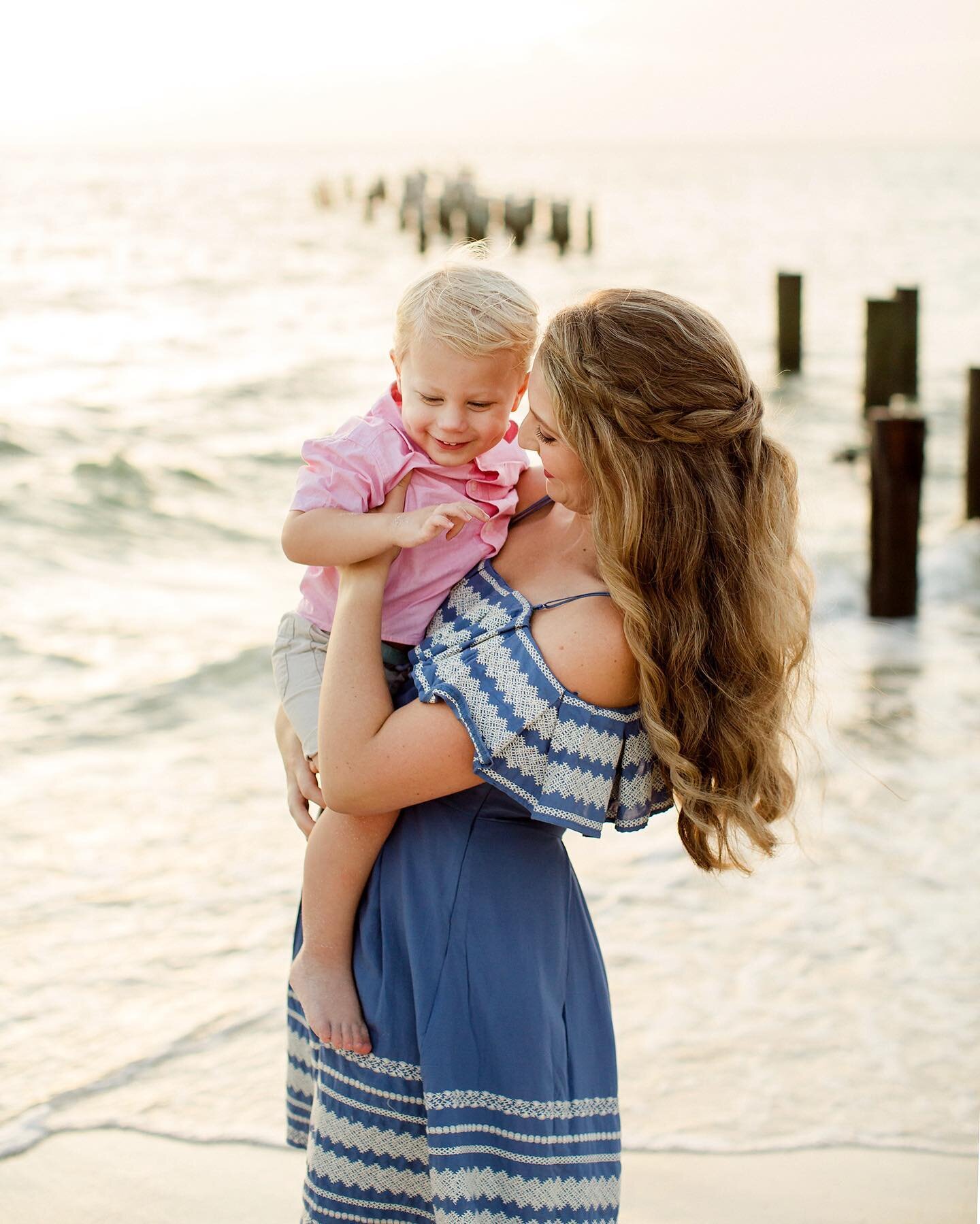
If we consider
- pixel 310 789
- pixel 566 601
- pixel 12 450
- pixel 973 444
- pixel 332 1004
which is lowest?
pixel 12 450

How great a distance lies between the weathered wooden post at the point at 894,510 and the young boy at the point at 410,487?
5.31 m

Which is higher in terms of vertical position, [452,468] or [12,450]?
[452,468]

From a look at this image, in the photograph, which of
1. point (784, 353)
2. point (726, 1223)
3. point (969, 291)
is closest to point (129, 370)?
point (784, 353)

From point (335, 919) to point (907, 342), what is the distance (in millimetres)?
13895

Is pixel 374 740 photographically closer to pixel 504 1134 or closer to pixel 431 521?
pixel 431 521

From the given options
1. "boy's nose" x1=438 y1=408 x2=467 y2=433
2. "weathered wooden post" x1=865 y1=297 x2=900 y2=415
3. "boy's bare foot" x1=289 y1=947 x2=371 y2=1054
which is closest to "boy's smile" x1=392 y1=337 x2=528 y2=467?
"boy's nose" x1=438 y1=408 x2=467 y2=433

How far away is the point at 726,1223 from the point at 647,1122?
1.40 ft

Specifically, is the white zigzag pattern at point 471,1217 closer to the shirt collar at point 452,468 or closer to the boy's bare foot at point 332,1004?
the boy's bare foot at point 332,1004

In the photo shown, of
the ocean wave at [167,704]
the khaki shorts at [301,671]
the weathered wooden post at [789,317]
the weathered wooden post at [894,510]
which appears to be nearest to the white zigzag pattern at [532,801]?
the khaki shorts at [301,671]

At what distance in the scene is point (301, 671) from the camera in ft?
6.54

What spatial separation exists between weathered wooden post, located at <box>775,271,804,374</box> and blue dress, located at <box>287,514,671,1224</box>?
15.0m

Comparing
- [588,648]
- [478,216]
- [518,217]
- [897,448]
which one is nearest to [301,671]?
[588,648]

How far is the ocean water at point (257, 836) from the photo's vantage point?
3205 mm

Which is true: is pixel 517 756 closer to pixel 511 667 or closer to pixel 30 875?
pixel 511 667
